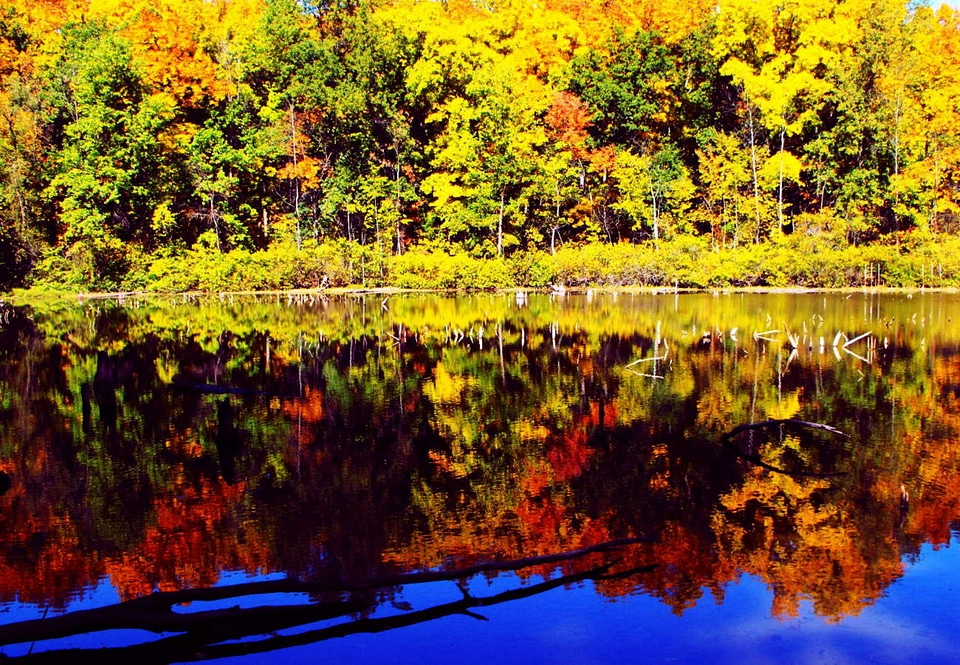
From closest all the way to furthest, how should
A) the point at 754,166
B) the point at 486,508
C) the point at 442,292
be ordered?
the point at 486,508, the point at 442,292, the point at 754,166

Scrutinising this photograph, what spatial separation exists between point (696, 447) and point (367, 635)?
589cm

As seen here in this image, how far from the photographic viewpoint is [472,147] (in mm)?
48969

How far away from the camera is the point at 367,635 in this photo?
238 inches

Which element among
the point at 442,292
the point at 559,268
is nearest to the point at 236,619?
the point at 442,292

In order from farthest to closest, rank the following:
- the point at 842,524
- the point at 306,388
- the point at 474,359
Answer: the point at 474,359 < the point at 306,388 < the point at 842,524

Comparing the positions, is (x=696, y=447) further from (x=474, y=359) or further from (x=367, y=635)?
(x=474, y=359)

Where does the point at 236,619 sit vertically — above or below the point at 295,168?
below

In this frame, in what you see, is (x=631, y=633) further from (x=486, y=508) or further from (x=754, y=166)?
(x=754, y=166)

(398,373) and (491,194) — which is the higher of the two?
(491,194)

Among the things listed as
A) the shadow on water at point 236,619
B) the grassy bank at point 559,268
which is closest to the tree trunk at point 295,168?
the grassy bank at point 559,268

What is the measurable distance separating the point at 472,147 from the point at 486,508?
4195 centimetres

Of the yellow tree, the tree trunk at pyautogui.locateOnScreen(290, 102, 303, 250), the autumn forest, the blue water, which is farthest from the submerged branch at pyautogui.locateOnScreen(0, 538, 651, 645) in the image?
the tree trunk at pyautogui.locateOnScreen(290, 102, 303, 250)

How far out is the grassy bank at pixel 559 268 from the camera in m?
43.2

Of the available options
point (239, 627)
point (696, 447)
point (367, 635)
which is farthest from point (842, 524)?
point (239, 627)
